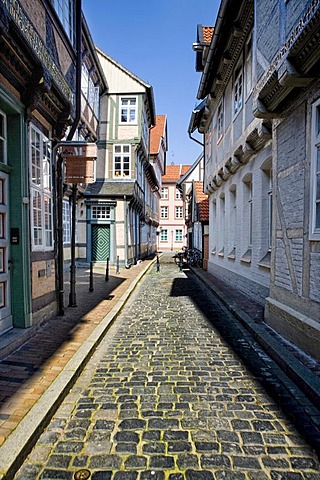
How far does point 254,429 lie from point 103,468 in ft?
4.29

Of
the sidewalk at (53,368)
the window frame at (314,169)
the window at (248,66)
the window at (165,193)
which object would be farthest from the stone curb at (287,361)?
the window at (165,193)

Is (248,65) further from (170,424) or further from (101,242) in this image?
(101,242)

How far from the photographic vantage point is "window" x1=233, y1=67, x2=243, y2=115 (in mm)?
8842

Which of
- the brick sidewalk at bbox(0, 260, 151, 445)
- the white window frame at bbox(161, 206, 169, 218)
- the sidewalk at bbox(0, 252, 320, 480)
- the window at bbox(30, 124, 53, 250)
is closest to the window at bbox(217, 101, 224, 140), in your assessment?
the sidewalk at bbox(0, 252, 320, 480)

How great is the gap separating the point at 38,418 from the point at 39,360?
1313 mm

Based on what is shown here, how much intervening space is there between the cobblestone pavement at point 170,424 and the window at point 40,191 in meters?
2.07

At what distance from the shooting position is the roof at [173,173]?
150 feet

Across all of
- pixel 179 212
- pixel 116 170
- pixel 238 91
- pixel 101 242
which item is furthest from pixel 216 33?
pixel 179 212

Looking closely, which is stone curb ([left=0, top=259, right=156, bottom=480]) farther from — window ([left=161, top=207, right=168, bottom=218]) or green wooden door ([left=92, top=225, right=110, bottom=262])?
window ([left=161, top=207, right=168, bottom=218])

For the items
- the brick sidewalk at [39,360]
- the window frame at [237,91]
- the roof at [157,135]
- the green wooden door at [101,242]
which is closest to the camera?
the brick sidewalk at [39,360]

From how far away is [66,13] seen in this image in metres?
6.29

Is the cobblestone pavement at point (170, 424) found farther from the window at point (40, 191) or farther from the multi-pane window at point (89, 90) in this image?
the multi-pane window at point (89, 90)

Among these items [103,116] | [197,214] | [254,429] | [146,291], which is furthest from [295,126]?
[103,116]

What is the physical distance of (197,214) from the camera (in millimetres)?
18219
